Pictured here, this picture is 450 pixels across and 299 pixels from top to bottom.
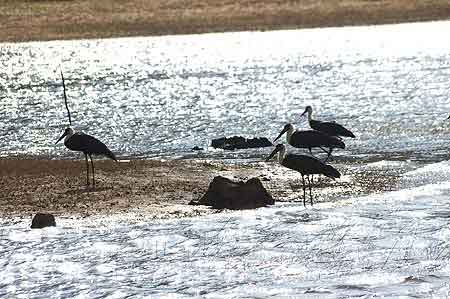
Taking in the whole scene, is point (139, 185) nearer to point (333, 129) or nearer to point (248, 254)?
point (333, 129)

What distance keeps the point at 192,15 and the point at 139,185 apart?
57.5 meters

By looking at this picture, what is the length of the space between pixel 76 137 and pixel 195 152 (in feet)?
13.1

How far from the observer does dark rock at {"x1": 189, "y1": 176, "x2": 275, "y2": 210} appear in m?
14.9

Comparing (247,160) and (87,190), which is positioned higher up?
(87,190)

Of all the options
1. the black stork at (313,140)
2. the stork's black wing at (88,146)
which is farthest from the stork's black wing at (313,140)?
the stork's black wing at (88,146)

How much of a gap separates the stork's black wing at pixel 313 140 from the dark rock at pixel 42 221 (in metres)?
5.96

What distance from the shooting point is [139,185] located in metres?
16.9

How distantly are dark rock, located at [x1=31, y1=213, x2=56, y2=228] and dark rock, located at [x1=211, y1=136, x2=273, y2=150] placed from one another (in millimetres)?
8209

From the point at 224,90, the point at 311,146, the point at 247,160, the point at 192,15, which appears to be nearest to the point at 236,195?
the point at 311,146

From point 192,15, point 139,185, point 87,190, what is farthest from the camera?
point 192,15

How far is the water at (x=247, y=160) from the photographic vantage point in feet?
35.7

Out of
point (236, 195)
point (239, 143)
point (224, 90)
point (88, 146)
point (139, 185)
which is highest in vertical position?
point (88, 146)

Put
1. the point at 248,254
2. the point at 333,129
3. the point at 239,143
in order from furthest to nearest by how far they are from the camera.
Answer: the point at 239,143 < the point at 333,129 < the point at 248,254

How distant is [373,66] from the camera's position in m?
49.4
